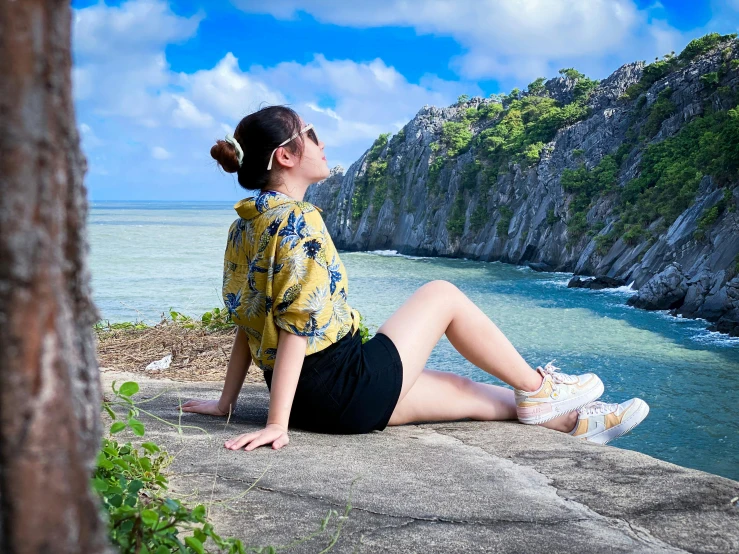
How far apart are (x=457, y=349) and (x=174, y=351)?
2.89m

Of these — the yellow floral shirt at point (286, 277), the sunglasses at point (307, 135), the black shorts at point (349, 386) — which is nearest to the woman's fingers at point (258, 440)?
the black shorts at point (349, 386)

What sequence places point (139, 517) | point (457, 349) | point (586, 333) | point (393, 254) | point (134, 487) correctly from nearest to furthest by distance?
point (139, 517) → point (134, 487) → point (457, 349) → point (586, 333) → point (393, 254)

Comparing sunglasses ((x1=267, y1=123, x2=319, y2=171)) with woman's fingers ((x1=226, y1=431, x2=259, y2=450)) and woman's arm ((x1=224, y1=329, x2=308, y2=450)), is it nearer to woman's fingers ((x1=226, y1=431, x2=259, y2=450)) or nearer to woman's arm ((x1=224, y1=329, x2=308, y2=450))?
woman's arm ((x1=224, y1=329, x2=308, y2=450))

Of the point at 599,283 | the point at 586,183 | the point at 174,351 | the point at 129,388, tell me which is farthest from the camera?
the point at 586,183

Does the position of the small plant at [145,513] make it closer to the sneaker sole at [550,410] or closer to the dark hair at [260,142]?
the dark hair at [260,142]

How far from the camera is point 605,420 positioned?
3785 millimetres

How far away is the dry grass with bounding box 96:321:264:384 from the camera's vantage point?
5.25 meters

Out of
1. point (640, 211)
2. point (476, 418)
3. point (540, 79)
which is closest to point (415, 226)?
point (540, 79)

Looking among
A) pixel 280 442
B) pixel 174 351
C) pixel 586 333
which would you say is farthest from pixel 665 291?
pixel 280 442

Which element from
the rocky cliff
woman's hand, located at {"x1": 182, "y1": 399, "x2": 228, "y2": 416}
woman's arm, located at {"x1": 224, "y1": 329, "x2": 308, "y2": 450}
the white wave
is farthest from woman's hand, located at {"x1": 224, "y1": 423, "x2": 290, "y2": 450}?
the white wave

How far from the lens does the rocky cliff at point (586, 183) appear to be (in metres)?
22.1

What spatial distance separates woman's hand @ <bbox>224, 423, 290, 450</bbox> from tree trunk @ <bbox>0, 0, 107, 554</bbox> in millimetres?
2152

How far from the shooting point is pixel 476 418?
385 centimetres

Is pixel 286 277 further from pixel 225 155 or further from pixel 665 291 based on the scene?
pixel 665 291
